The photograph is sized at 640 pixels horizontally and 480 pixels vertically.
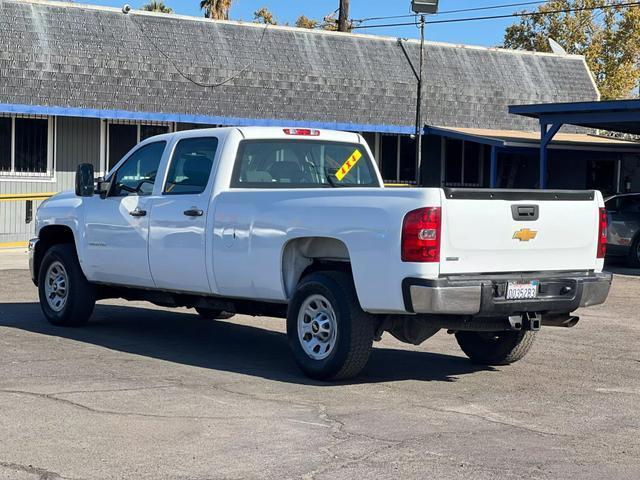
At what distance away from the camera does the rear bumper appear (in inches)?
320

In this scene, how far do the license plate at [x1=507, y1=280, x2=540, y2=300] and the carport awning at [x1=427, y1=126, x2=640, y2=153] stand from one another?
18.8 m

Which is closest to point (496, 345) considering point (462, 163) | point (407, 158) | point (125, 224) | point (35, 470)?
point (125, 224)

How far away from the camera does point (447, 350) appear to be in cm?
1100

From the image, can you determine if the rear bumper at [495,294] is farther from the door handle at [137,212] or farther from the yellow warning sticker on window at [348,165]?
the door handle at [137,212]

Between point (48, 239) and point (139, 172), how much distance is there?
1707 millimetres

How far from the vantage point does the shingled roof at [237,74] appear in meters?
24.1

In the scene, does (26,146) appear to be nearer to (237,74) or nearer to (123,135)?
(123,135)

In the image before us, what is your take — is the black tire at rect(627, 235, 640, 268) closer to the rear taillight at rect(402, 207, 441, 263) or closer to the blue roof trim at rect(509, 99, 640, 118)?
the blue roof trim at rect(509, 99, 640, 118)

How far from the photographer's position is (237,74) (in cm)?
2661

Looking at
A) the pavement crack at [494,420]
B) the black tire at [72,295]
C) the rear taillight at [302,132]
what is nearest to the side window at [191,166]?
the rear taillight at [302,132]

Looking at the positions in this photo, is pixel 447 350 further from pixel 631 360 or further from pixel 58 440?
pixel 58 440

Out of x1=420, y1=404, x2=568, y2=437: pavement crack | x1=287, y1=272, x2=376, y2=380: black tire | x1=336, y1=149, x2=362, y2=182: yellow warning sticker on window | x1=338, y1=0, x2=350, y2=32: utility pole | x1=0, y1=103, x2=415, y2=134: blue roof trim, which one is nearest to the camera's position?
x1=420, y1=404, x2=568, y2=437: pavement crack

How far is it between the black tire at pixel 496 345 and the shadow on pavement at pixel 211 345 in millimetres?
115

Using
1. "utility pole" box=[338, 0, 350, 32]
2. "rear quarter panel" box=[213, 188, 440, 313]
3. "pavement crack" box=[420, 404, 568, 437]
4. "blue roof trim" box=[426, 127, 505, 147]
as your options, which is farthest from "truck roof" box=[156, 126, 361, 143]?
"utility pole" box=[338, 0, 350, 32]
